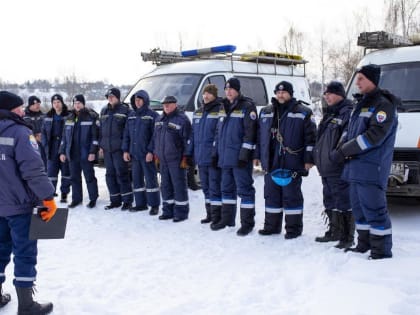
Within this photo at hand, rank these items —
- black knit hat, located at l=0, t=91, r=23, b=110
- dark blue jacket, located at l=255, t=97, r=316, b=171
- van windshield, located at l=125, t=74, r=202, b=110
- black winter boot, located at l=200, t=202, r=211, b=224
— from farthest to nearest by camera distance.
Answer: van windshield, located at l=125, t=74, r=202, b=110
black winter boot, located at l=200, t=202, r=211, b=224
dark blue jacket, located at l=255, t=97, r=316, b=171
black knit hat, located at l=0, t=91, r=23, b=110

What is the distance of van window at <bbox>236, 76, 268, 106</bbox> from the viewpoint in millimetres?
9219

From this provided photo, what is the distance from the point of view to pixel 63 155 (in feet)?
25.3

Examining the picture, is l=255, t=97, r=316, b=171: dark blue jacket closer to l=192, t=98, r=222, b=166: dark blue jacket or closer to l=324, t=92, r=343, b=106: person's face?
l=324, t=92, r=343, b=106: person's face

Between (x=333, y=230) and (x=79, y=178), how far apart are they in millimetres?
4545

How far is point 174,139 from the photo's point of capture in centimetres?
658

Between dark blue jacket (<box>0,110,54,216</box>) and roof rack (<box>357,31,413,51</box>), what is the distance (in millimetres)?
5800

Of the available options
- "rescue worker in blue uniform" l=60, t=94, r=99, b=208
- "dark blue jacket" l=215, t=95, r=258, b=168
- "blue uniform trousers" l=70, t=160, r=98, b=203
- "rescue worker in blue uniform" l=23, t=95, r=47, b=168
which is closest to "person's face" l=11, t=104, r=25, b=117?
"dark blue jacket" l=215, t=95, r=258, b=168

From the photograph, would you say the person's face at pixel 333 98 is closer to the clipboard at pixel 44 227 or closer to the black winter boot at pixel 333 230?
the black winter boot at pixel 333 230

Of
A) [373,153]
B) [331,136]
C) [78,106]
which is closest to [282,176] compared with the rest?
[331,136]

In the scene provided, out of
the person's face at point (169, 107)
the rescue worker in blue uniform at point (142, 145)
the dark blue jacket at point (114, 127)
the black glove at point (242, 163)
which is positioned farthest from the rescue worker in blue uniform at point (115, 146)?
the black glove at point (242, 163)

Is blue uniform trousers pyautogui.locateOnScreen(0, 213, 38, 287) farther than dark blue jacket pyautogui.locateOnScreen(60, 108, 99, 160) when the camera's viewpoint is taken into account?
No

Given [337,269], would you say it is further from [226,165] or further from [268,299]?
[226,165]

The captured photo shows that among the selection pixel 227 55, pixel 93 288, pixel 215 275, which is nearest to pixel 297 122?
pixel 215 275

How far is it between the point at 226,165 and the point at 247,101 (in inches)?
35.5
